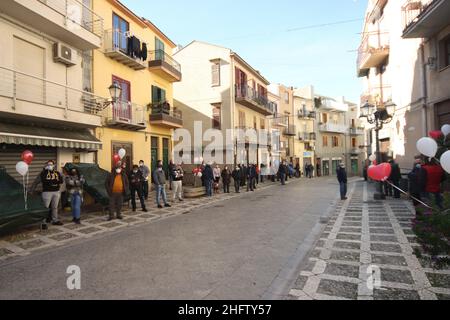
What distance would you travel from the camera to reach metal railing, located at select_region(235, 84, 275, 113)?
963 inches

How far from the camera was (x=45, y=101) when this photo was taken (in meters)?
10.2

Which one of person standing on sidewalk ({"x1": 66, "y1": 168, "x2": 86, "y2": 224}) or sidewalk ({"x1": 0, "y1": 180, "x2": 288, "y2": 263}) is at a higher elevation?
person standing on sidewalk ({"x1": 66, "y1": 168, "x2": 86, "y2": 224})

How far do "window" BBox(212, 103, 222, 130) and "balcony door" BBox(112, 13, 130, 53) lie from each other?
1081cm

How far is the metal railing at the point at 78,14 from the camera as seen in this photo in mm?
10363

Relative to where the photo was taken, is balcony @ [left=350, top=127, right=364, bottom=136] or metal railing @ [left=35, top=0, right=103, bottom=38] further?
balcony @ [left=350, top=127, right=364, bottom=136]

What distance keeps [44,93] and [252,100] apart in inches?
737

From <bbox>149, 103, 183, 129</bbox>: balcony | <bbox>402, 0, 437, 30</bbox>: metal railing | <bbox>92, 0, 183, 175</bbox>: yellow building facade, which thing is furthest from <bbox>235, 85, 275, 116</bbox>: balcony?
<bbox>402, 0, 437, 30</bbox>: metal railing

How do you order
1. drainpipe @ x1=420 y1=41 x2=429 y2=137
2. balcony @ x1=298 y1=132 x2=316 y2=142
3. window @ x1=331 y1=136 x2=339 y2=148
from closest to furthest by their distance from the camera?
drainpipe @ x1=420 y1=41 x2=429 y2=137 < balcony @ x1=298 y1=132 x2=316 y2=142 < window @ x1=331 y1=136 x2=339 y2=148

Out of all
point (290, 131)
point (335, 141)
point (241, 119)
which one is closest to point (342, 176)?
point (241, 119)

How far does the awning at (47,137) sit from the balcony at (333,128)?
38.4m

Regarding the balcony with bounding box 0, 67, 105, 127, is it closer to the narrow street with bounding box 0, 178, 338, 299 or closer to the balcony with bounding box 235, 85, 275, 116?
the narrow street with bounding box 0, 178, 338, 299

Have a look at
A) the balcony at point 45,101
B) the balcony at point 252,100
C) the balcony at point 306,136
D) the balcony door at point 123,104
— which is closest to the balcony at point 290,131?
the balcony at point 306,136

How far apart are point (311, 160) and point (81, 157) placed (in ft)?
119

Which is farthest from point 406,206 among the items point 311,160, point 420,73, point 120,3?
point 311,160
